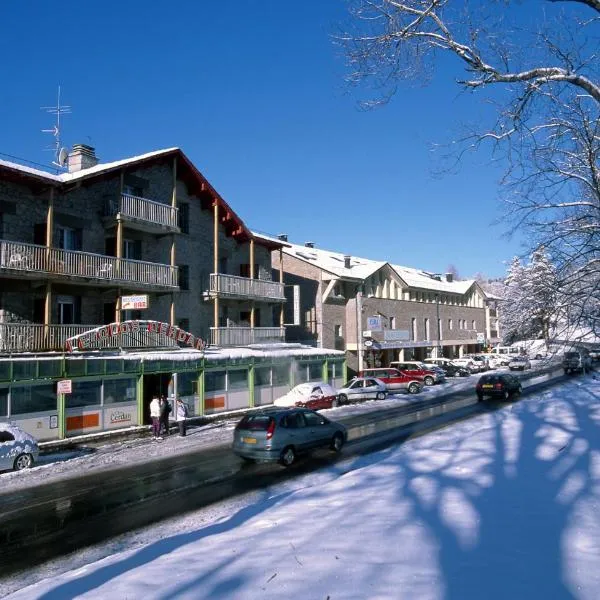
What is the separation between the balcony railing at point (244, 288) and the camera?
31781mm

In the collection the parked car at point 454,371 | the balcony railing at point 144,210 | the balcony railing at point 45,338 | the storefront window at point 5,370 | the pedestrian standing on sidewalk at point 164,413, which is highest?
the balcony railing at point 144,210

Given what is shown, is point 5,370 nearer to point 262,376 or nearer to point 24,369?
point 24,369

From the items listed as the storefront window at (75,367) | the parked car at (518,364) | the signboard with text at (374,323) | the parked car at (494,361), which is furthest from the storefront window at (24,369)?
the parked car at (494,361)

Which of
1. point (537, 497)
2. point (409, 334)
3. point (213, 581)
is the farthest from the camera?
point (409, 334)

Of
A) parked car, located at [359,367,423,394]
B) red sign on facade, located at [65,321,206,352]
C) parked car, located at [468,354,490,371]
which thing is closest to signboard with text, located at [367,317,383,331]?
parked car, located at [359,367,423,394]

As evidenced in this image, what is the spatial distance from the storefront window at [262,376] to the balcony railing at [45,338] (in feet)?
25.1

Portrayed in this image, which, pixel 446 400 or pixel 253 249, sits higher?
pixel 253 249

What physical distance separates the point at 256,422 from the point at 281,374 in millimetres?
16987

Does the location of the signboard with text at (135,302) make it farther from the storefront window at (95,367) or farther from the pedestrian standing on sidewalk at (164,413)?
the pedestrian standing on sidewalk at (164,413)

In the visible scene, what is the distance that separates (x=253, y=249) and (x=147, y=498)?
77.9 feet

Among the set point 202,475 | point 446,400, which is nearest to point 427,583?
point 202,475

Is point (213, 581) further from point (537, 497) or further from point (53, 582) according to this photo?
point (537, 497)

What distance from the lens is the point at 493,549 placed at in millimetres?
7520

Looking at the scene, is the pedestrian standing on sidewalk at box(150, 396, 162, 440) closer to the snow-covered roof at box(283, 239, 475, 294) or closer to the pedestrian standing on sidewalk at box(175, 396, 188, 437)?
the pedestrian standing on sidewalk at box(175, 396, 188, 437)
